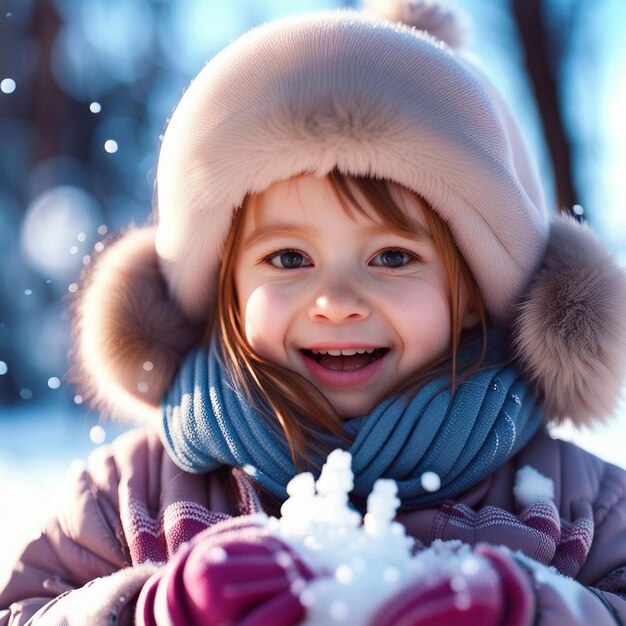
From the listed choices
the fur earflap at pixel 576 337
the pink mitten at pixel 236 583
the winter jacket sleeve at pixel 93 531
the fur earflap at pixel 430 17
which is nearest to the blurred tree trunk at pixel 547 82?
the fur earflap at pixel 430 17

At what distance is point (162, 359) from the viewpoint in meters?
1.87

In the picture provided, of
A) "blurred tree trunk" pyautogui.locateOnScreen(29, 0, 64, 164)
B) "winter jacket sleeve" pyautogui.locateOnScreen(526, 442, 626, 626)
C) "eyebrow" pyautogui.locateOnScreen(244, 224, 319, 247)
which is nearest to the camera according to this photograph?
"winter jacket sleeve" pyautogui.locateOnScreen(526, 442, 626, 626)

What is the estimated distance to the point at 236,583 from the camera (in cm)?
112

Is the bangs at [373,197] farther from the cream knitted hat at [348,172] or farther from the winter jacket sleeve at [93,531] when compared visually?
the winter jacket sleeve at [93,531]

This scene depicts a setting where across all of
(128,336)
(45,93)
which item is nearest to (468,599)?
(128,336)

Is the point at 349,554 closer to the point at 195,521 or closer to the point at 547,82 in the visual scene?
the point at 195,521

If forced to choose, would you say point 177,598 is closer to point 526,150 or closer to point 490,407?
point 490,407

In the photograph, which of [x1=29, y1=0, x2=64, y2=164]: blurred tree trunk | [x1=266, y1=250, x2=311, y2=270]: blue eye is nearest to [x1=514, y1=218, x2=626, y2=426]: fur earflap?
[x1=266, y1=250, x2=311, y2=270]: blue eye

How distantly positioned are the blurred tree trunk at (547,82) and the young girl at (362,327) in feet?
9.16

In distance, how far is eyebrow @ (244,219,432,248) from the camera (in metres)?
1.68

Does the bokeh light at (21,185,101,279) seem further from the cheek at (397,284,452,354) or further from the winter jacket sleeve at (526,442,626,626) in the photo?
the winter jacket sleeve at (526,442,626,626)

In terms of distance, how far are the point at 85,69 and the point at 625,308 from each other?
15.4 ft

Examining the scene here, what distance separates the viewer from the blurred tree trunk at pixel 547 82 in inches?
182

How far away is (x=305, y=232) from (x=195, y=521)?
550 millimetres
